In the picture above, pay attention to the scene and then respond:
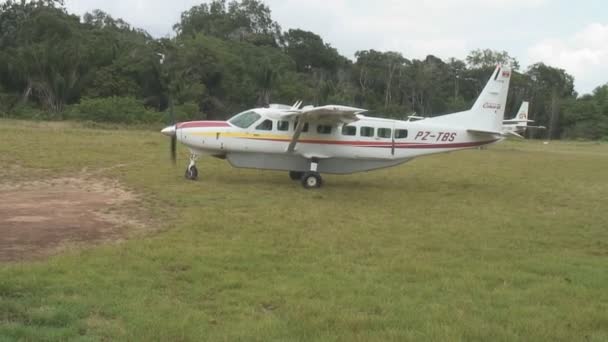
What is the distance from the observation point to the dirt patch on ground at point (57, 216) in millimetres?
8133

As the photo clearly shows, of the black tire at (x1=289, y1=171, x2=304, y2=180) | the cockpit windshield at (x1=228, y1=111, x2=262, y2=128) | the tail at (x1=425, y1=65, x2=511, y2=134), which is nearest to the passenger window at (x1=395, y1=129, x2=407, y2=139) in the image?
the tail at (x1=425, y1=65, x2=511, y2=134)

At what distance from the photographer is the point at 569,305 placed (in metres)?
6.30

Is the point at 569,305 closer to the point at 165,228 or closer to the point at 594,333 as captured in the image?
the point at 594,333

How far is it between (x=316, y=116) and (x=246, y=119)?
208 centimetres

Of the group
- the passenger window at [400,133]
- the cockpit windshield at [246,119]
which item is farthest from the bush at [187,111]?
the passenger window at [400,133]

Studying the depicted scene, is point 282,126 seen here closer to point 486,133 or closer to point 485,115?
point 486,133

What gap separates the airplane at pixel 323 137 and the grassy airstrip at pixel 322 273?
5.43 ft

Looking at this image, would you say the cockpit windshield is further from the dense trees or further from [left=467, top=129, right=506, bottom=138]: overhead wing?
the dense trees

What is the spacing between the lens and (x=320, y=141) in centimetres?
1702

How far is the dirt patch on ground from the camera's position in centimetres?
813

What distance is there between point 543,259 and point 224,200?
711cm

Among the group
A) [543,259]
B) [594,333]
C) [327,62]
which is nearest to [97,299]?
[594,333]

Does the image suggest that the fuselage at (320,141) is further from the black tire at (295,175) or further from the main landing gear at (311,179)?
the black tire at (295,175)

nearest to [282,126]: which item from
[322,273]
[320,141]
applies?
[320,141]
